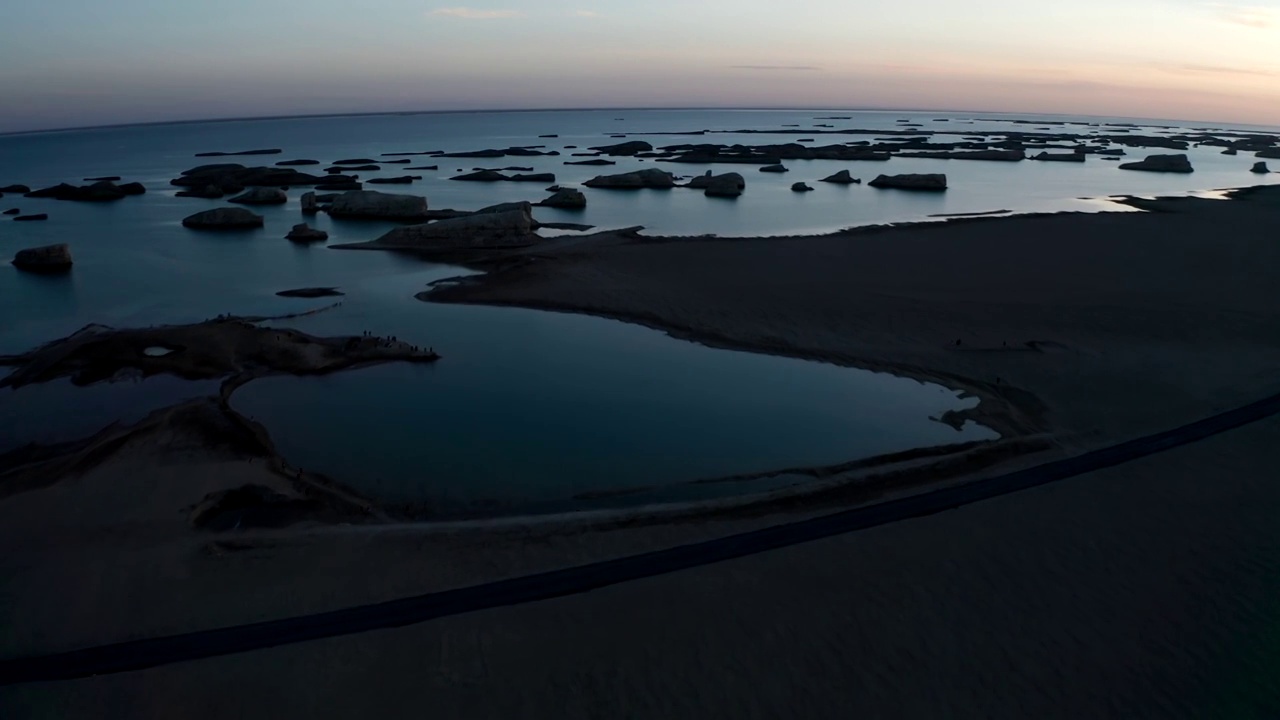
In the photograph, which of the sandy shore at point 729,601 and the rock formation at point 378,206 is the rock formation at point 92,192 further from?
the sandy shore at point 729,601

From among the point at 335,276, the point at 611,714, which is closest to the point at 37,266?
the point at 335,276

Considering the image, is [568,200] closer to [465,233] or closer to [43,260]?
[465,233]

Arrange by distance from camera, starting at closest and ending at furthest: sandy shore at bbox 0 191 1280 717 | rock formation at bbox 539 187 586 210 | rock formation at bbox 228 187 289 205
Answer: sandy shore at bbox 0 191 1280 717
rock formation at bbox 539 187 586 210
rock formation at bbox 228 187 289 205

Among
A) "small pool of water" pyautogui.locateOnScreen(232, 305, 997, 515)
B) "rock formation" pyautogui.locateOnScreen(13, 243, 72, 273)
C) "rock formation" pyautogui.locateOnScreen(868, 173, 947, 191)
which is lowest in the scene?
"small pool of water" pyautogui.locateOnScreen(232, 305, 997, 515)

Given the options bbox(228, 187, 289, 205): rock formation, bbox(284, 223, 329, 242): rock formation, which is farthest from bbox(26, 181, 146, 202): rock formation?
bbox(284, 223, 329, 242): rock formation

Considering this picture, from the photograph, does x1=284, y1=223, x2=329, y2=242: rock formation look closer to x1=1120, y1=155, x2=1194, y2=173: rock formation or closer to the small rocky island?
the small rocky island

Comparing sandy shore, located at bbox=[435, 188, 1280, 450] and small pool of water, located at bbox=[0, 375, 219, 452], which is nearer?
small pool of water, located at bbox=[0, 375, 219, 452]
